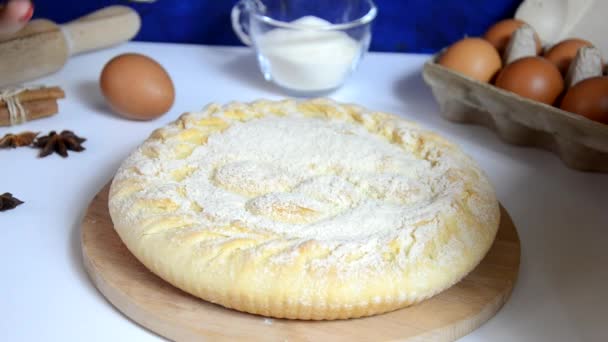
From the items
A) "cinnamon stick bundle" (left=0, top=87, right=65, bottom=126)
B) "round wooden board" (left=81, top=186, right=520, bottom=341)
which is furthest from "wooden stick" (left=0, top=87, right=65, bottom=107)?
"round wooden board" (left=81, top=186, right=520, bottom=341)

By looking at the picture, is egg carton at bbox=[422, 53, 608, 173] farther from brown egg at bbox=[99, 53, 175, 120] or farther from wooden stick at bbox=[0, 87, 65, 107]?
wooden stick at bbox=[0, 87, 65, 107]

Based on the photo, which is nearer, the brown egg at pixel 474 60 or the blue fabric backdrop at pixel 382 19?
the brown egg at pixel 474 60

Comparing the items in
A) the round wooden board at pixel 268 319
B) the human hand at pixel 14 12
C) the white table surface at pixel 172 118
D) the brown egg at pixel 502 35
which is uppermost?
the human hand at pixel 14 12

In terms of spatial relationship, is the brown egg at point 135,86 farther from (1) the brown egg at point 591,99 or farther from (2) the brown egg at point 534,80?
(1) the brown egg at point 591,99

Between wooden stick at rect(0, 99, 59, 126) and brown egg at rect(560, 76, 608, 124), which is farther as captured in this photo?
wooden stick at rect(0, 99, 59, 126)

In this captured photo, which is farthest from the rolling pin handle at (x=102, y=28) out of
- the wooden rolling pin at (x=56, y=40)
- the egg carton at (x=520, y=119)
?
the egg carton at (x=520, y=119)

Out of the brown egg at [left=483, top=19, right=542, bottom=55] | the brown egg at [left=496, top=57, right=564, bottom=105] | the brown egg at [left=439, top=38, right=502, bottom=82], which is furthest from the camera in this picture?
the brown egg at [left=483, top=19, right=542, bottom=55]
